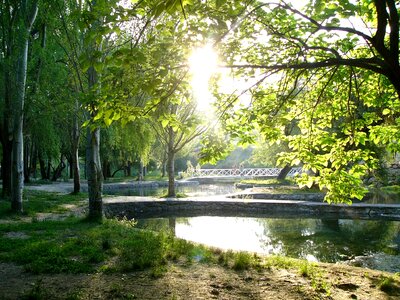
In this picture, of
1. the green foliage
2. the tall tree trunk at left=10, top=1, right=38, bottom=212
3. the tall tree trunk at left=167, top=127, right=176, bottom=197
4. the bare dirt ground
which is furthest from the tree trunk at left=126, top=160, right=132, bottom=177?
the green foliage

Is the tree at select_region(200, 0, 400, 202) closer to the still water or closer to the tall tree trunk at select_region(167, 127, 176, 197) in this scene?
the still water

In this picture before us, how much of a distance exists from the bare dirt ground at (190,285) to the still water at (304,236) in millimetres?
2655

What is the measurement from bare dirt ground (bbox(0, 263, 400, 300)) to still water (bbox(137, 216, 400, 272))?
265 centimetres

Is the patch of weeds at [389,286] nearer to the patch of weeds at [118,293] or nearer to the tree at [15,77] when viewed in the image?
the patch of weeds at [118,293]

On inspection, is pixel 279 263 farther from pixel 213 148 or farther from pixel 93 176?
pixel 93 176

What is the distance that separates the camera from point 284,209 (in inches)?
612

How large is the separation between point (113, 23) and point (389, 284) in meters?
5.31

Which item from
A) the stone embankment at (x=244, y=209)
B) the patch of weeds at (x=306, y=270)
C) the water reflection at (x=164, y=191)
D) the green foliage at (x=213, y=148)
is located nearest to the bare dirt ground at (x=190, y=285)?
the patch of weeds at (x=306, y=270)

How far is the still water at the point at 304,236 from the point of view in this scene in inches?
349

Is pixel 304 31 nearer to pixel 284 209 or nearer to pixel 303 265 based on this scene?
pixel 303 265

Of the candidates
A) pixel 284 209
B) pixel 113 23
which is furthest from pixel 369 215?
pixel 113 23

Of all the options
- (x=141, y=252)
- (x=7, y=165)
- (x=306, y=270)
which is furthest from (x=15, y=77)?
(x=306, y=270)

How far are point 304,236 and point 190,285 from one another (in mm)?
7064

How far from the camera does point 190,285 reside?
16.4 feet
